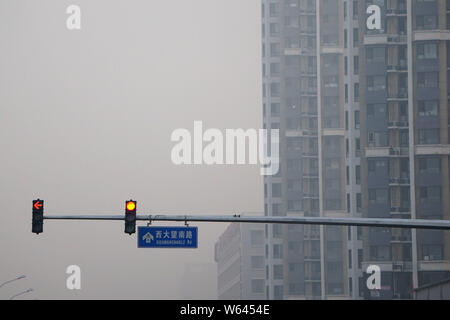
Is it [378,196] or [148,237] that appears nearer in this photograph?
[148,237]

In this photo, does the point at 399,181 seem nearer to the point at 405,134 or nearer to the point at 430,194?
the point at 405,134

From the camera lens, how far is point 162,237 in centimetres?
3078

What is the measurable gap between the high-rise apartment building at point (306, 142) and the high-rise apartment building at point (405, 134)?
65.0ft

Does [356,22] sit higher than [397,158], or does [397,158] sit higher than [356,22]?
[356,22]

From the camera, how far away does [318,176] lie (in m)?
150

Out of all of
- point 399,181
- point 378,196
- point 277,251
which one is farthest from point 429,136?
point 277,251

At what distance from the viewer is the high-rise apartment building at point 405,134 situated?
10488 centimetres

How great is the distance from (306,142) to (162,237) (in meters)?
124

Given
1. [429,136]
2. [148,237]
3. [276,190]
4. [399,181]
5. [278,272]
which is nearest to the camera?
[148,237]

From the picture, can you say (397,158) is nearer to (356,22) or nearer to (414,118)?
(414,118)

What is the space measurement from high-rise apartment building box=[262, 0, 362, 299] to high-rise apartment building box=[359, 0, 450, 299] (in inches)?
780

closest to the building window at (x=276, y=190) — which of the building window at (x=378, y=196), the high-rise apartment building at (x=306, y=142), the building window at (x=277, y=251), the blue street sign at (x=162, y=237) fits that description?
the high-rise apartment building at (x=306, y=142)
